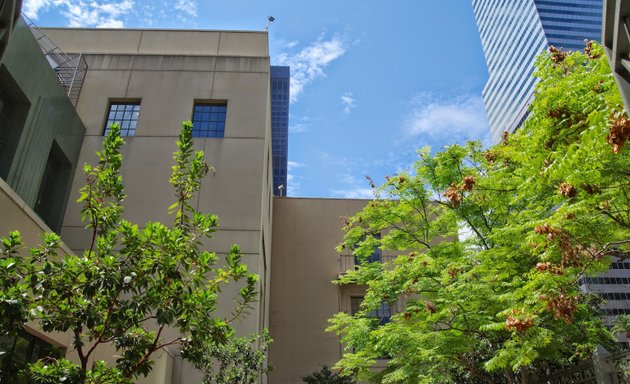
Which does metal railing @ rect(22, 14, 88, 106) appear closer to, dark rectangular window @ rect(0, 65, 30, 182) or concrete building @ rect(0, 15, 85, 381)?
concrete building @ rect(0, 15, 85, 381)

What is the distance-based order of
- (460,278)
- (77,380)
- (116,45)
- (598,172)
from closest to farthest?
(77,380) → (598,172) → (460,278) → (116,45)

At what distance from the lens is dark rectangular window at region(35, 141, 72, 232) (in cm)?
1567

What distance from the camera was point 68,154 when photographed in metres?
16.9

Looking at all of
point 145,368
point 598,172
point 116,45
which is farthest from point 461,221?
point 116,45

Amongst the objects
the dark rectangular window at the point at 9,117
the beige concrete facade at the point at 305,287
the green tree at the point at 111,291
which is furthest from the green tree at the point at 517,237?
the dark rectangular window at the point at 9,117

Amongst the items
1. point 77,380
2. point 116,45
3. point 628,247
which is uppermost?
point 116,45

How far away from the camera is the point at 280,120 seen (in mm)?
147375

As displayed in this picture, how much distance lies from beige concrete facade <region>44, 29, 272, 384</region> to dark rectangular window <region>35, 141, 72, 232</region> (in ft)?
1.21

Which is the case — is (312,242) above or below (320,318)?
above

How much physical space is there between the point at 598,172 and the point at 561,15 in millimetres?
134429

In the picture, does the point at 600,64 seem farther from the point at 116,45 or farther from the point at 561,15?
the point at 561,15

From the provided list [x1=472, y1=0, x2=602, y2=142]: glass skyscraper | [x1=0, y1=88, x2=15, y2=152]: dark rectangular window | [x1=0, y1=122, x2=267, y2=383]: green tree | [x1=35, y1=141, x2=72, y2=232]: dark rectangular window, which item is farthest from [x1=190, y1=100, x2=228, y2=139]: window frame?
[x1=472, y1=0, x2=602, y2=142]: glass skyscraper

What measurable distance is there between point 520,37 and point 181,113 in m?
129

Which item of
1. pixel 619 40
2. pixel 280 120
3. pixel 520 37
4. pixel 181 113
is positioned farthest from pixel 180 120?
pixel 280 120
